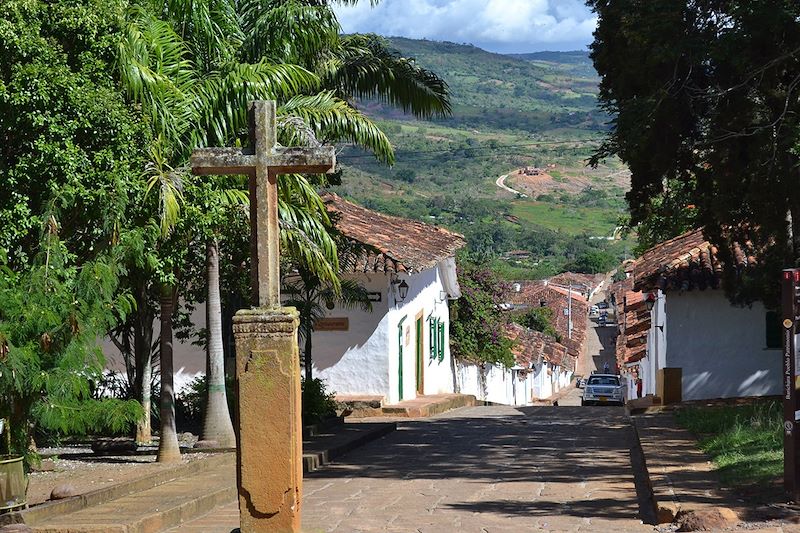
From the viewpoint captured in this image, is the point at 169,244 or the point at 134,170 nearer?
the point at 134,170

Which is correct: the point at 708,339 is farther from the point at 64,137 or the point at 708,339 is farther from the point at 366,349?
the point at 64,137

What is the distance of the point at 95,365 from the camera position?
10859 mm

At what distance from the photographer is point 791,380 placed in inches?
361

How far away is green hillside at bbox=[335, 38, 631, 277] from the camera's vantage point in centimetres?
10750

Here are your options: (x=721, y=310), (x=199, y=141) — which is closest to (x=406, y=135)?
(x=721, y=310)

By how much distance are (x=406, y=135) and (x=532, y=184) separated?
16.0 meters

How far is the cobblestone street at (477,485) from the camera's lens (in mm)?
9898

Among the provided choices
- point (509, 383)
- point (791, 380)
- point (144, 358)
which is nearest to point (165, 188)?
point (144, 358)

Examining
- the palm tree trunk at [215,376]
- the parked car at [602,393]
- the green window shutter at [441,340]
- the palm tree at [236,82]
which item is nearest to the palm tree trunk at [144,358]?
the palm tree trunk at [215,376]

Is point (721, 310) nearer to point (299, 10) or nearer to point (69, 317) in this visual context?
point (299, 10)

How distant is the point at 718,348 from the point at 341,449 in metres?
9.70

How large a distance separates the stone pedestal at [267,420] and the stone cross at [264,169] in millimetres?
247

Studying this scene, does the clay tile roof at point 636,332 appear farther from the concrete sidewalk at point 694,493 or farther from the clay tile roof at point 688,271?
the concrete sidewalk at point 694,493

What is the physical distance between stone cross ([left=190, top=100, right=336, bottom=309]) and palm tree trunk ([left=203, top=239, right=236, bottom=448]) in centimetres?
669
